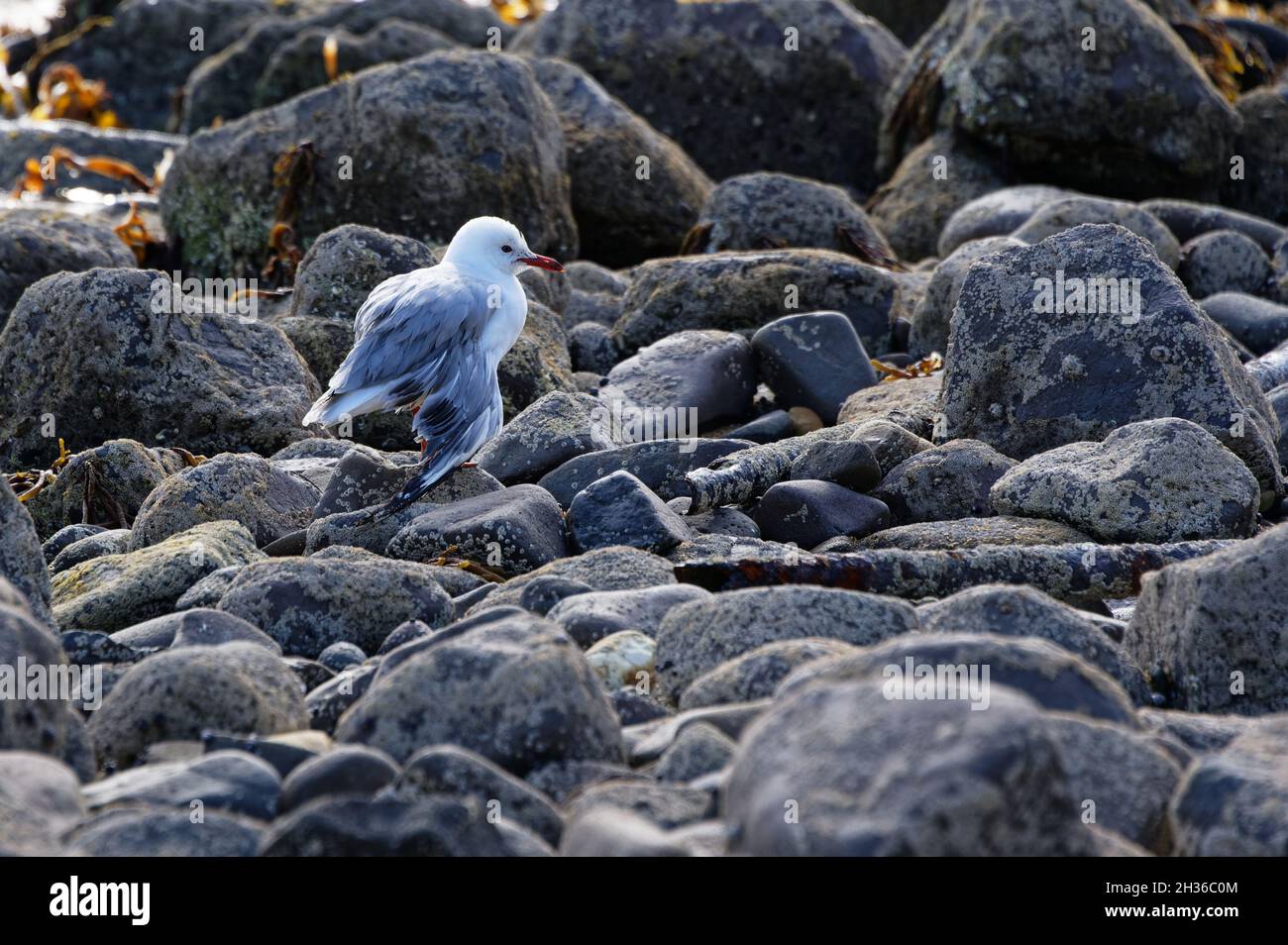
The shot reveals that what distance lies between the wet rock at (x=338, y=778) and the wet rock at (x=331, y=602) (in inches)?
58.8

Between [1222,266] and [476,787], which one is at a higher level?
[1222,266]

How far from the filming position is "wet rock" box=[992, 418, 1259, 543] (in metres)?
5.98

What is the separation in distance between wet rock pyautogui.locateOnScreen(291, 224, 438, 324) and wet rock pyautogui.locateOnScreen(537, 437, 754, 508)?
2242 mm

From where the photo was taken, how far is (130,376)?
769 centimetres

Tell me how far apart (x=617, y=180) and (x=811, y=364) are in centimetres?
414

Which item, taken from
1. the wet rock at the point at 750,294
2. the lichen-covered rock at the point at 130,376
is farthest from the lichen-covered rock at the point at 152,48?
the lichen-covered rock at the point at 130,376

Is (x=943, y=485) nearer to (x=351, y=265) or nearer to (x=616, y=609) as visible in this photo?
(x=616, y=609)

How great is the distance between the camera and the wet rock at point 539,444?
6961mm

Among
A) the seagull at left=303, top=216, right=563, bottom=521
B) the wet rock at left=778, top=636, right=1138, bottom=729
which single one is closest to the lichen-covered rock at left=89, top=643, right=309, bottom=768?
the wet rock at left=778, top=636, right=1138, bottom=729

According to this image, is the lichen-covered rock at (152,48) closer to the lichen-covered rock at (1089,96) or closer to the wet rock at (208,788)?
the lichen-covered rock at (1089,96)

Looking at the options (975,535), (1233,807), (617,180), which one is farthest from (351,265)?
(1233,807)

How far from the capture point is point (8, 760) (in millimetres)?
3537

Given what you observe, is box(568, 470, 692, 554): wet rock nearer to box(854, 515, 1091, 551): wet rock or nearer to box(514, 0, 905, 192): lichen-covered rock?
box(854, 515, 1091, 551): wet rock
